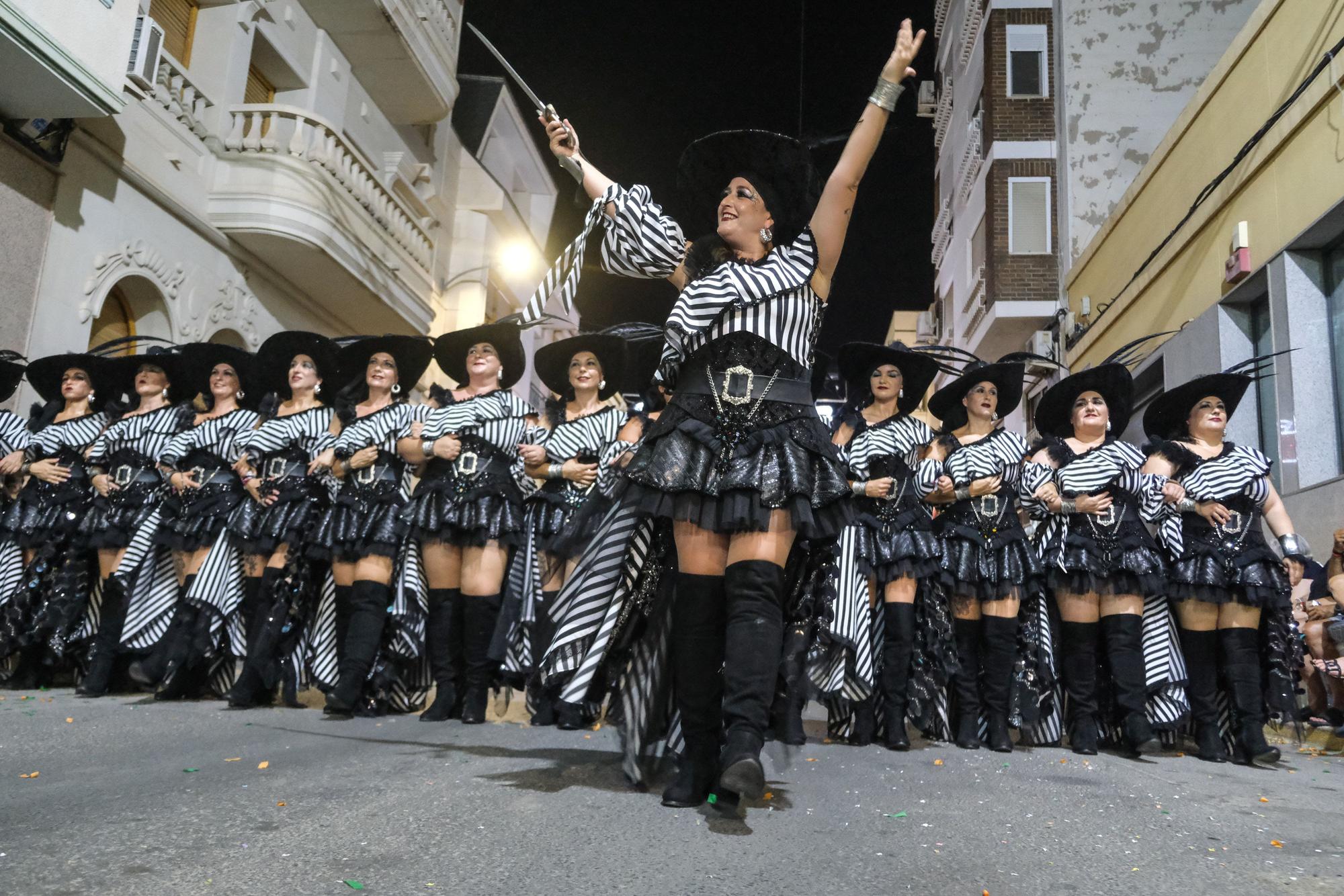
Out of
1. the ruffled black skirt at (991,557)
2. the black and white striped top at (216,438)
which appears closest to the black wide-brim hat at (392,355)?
the black and white striped top at (216,438)

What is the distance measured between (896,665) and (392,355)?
11.8 ft

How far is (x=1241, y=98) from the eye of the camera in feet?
32.0

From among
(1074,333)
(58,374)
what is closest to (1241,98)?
(1074,333)

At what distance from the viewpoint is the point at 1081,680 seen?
5.21 metres

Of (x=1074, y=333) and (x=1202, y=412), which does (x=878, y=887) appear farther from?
(x=1074, y=333)

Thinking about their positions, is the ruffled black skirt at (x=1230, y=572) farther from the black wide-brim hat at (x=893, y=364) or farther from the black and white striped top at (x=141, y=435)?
the black and white striped top at (x=141, y=435)

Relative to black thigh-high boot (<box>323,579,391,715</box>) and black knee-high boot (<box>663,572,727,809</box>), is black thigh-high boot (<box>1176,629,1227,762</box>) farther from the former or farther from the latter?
black thigh-high boot (<box>323,579,391,715</box>)

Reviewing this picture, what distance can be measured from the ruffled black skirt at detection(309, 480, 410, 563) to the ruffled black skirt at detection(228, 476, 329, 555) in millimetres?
181

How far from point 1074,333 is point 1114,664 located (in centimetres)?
1142

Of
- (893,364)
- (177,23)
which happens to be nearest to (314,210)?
(177,23)

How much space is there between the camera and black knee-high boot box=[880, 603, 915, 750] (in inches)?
199

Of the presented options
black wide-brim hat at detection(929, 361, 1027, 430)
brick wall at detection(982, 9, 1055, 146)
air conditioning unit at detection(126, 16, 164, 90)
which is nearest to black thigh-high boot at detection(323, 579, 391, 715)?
black wide-brim hat at detection(929, 361, 1027, 430)

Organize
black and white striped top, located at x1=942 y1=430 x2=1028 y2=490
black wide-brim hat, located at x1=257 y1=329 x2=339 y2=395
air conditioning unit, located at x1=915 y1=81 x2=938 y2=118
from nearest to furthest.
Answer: black and white striped top, located at x1=942 y1=430 x2=1028 y2=490 < black wide-brim hat, located at x1=257 y1=329 x2=339 y2=395 < air conditioning unit, located at x1=915 y1=81 x2=938 y2=118

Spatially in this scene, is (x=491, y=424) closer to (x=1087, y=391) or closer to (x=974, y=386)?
(x=974, y=386)
